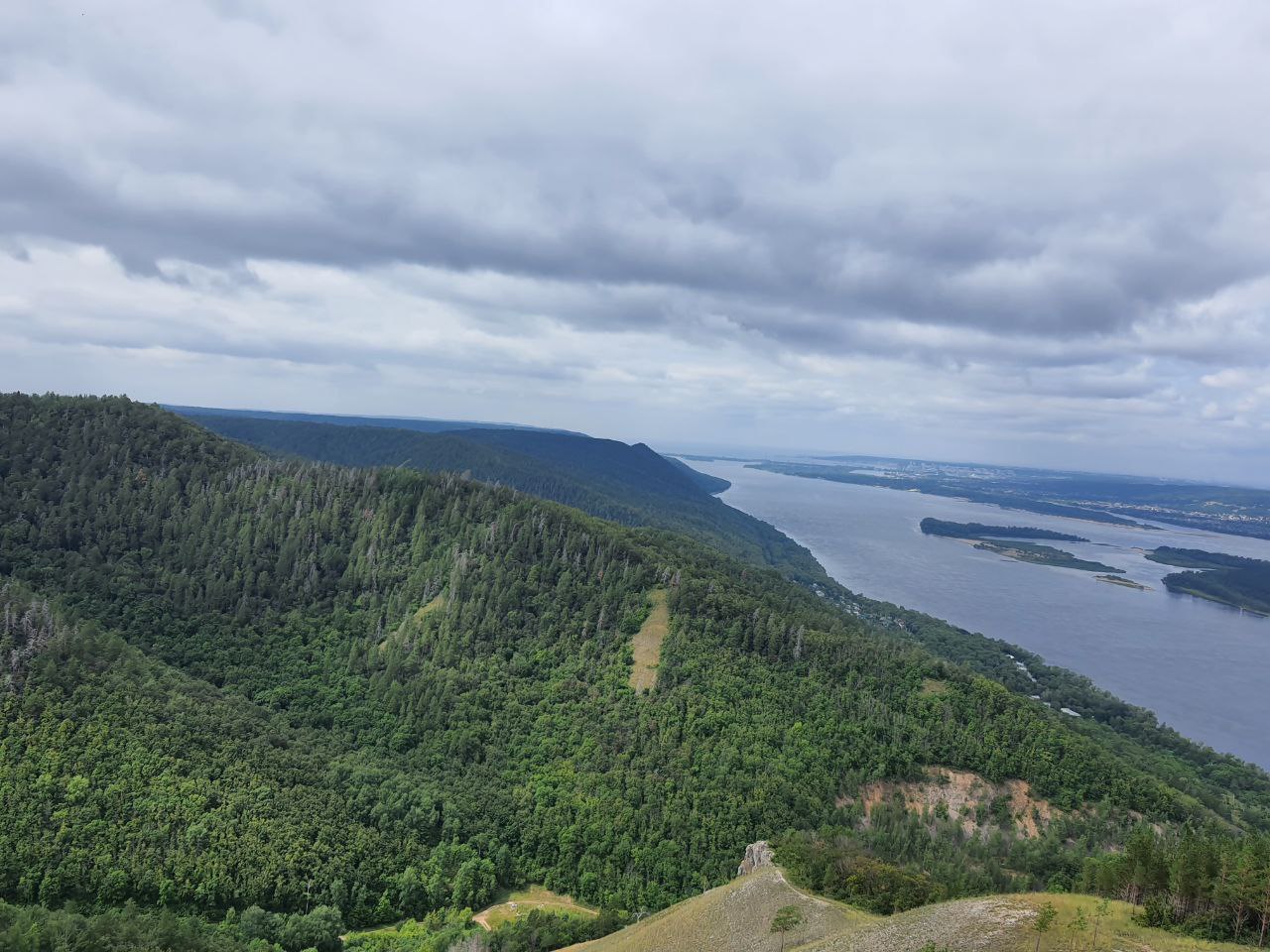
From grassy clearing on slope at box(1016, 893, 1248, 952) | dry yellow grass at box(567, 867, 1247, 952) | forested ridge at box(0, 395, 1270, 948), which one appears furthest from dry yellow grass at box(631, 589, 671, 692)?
grassy clearing on slope at box(1016, 893, 1248, 952)

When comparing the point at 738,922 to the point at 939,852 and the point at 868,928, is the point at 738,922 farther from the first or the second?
the point at 939,852

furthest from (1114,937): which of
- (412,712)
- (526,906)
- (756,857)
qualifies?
(412,712)

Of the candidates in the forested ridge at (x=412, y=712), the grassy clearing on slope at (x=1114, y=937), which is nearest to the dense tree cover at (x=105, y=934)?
the forested ridge at (x=412, y=712)

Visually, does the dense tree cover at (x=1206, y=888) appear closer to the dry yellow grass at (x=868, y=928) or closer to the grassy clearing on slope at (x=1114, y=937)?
the grassy clearing on slope at (x=1114, y=937)

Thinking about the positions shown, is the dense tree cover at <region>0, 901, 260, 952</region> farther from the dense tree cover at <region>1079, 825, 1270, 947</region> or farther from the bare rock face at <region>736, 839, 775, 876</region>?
the dense tree cover at <region>1079, 825, 1270, 947</region>

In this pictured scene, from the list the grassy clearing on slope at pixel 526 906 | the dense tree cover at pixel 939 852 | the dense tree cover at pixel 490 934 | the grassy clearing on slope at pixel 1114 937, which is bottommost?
the grassy clearing on slope at pixel 526 906

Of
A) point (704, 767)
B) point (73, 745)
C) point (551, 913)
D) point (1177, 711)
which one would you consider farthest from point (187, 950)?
point (1177, 711)
